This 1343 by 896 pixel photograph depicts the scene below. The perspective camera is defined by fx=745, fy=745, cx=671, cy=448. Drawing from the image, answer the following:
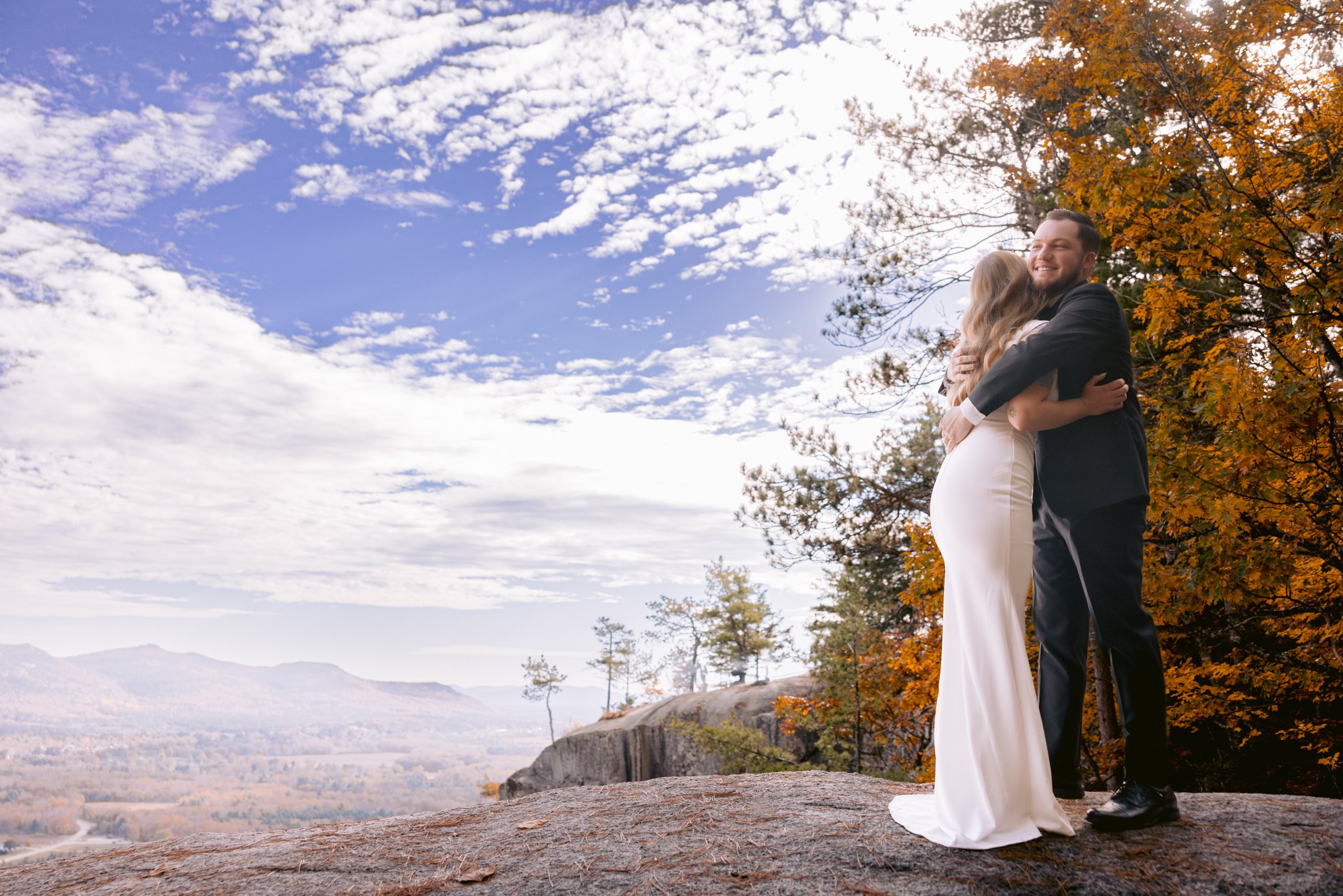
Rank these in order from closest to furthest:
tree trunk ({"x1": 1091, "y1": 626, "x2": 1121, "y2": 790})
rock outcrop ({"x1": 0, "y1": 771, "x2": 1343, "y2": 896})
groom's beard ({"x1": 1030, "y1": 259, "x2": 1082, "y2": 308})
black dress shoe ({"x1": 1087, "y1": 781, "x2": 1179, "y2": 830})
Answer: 1. rock outcrop ({"x1": 0, "y1": 771, "x2": 1343, "y2": 896})
2. black dress shoe ({"x1": 1087, "y1": 781, "x2": 1179, "y2": 830})
3. groom's beard ({"x1": 1030, "y1": 259, "x2": 1082, "y2": 308})
4. tree trunk ({"x1": 1091, "y1": 626, "x2": 1121, "y2": 790})

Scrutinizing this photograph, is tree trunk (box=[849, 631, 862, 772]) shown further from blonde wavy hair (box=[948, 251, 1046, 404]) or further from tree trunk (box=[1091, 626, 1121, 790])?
blonde wavy hair (box=[948, 251, 1046, 404])

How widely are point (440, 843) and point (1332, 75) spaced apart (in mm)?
7237

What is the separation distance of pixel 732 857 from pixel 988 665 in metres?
1.16

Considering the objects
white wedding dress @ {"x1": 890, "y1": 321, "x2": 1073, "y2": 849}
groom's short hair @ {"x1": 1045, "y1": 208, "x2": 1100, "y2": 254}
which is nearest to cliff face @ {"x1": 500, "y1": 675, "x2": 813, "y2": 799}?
white wedding dress @ {"x1": 890, "y1": 321, "x2": 1073, "y2": 849}

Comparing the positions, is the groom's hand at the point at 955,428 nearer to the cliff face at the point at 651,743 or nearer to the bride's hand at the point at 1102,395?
the bride's hand at the point at 1102,395

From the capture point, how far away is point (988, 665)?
274 centimetres

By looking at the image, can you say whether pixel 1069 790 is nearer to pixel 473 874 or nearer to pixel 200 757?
pixel 473 874

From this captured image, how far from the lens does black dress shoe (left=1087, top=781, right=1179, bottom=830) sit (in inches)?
110

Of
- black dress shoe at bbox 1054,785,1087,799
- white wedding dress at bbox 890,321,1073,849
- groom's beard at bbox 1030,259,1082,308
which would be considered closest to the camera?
white wedding dress at bbox 890,321,1073,849

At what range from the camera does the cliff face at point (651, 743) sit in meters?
18.5

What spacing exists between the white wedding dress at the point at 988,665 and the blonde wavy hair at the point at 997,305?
0.12 metres

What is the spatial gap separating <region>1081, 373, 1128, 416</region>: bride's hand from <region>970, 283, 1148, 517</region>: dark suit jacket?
2cm

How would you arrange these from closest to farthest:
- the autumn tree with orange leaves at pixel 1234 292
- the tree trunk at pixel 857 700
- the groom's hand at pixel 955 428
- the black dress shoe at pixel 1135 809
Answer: the black dress shoe at pixel 1135 809, the groom's hand at pixel 955 428, the autumn tree with orange leaves at pixel 1234 292, the tree trunk at pixel 857 700

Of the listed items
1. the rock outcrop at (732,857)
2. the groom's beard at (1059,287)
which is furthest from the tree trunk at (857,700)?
the groom's beard at (1059,287)
